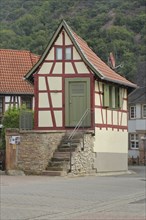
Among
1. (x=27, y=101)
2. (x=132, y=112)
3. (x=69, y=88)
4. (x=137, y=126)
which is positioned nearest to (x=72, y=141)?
(x=69, y=88)

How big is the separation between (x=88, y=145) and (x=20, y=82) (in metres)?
13.6

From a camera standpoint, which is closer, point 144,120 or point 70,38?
point 70,38

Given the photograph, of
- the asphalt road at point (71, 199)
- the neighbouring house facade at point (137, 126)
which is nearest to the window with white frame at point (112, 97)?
the asphalt road at point (71, 199)

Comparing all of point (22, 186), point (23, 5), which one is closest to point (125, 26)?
point (23, 5)

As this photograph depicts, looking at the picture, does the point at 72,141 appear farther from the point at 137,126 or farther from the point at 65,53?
the point at 137,126

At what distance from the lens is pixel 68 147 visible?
30.9m

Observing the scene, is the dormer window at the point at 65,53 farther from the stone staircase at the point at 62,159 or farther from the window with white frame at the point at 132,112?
the window with white frame at the point at 132,112

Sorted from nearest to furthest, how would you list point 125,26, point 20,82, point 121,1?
point 20,82
point 125,26
point 121,1

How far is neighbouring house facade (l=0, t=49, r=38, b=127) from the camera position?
1689 inches

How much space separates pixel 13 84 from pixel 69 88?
11.2 metres

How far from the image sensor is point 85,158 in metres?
31.5

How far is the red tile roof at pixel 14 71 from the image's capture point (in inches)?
1698

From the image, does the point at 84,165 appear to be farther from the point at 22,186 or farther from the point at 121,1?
the point at 121,1

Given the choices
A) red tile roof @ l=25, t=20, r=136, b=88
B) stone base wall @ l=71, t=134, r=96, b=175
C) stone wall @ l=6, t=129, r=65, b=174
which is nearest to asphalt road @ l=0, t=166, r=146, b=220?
stone wall @ l=6, t=129, r=65, b=174
